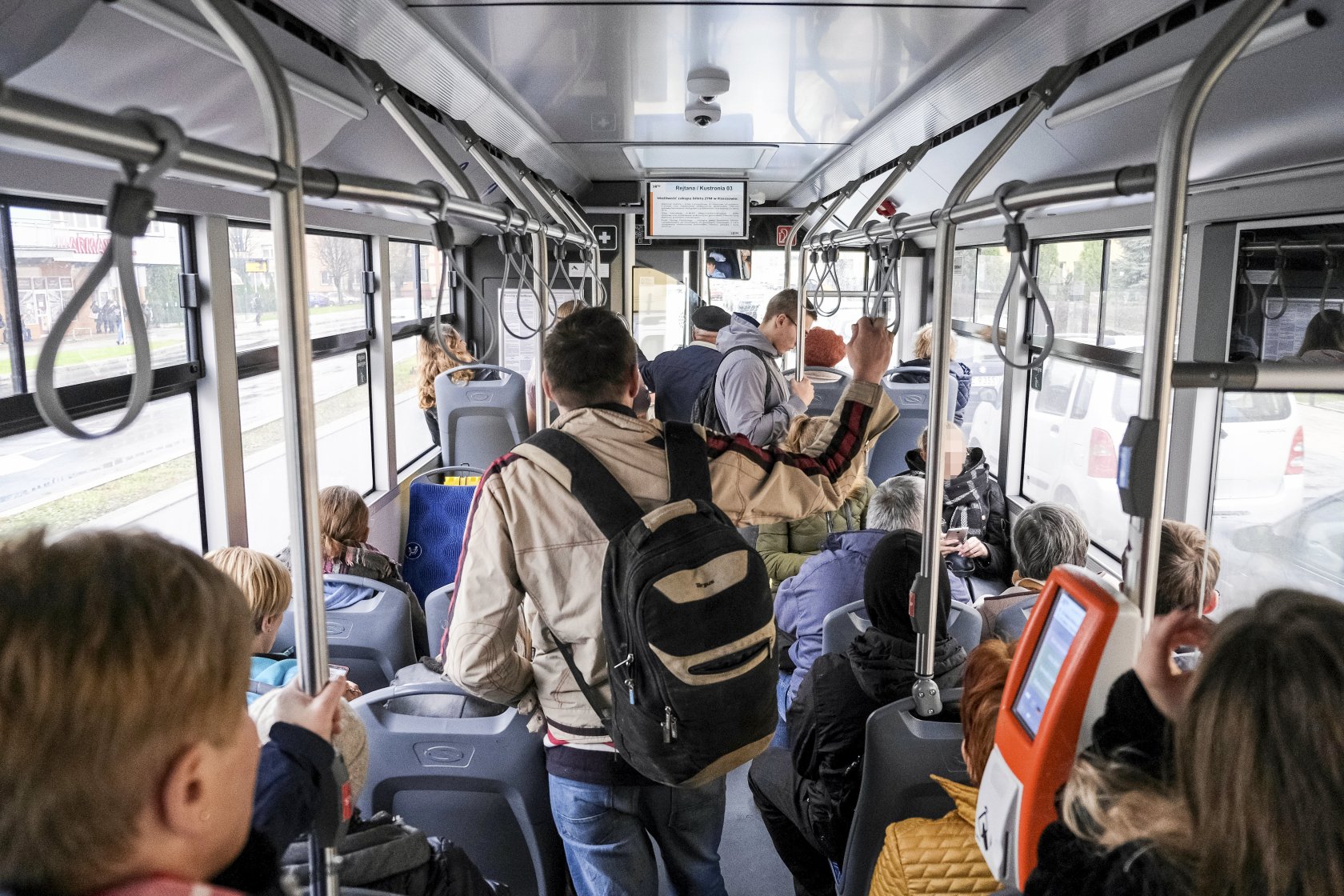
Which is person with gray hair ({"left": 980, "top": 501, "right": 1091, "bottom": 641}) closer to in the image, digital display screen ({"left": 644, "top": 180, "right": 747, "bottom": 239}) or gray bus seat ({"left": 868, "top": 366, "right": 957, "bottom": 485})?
gray bus seat ({"left": 868, "top": 366, "right": 957, "bottom": 485})

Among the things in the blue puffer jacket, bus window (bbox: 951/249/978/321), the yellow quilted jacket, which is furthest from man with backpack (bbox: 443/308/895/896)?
bus window (bbox: 951/249/978/321)

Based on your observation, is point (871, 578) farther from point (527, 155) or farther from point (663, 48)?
point (527, 155)

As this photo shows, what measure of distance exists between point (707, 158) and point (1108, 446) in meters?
2.62

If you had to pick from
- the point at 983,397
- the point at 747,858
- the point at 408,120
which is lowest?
the point at 747,858

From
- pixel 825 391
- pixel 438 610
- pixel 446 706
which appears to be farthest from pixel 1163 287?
pixel 825 391

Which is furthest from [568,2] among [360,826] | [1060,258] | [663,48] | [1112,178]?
[1060,258]

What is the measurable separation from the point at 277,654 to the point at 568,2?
175 cm

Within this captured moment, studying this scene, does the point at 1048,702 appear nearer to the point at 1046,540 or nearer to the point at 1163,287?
the point at 1163,287

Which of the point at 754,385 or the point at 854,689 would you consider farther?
the point at 754,385

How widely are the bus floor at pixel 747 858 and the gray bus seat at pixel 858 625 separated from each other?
1.88 feet

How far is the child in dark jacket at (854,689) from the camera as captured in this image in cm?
211

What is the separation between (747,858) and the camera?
311 cm

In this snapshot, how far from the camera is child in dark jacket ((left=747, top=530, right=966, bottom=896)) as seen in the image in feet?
6.93

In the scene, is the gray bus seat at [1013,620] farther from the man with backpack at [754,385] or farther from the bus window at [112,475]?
the bus window at [112,475]
